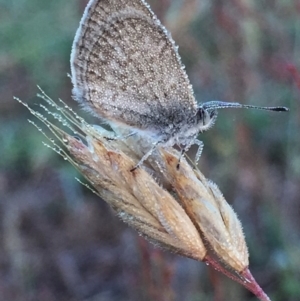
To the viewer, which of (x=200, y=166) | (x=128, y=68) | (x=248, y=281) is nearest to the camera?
(x=248, y=281)

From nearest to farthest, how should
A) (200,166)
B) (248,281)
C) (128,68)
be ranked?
(248,281)
(128,68)
(200,166)

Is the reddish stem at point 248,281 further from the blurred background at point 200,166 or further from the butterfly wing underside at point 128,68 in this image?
the blurred background at point 200,166

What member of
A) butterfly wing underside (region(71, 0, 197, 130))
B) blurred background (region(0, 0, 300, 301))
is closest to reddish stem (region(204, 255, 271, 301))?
butterfly wing underside (region(71, 0, 197, 130))

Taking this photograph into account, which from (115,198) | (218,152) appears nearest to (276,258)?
(218,152)

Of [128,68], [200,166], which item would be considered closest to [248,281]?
[128,68]

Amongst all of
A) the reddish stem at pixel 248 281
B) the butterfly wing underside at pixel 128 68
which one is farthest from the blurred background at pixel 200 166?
the reddish stem at pixel 248 281

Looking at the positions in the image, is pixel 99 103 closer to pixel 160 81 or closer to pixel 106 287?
pixel 160 81

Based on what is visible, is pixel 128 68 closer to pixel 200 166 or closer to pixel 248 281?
pixel 248 281
